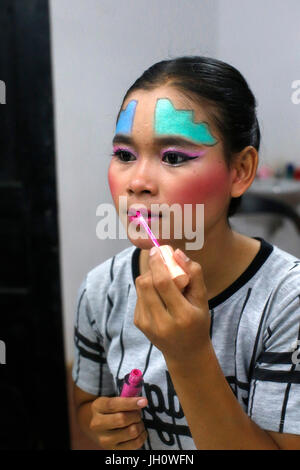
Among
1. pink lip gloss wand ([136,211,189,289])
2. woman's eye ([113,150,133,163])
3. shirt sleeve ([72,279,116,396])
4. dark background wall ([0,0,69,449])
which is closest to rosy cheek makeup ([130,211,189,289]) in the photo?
pink lip gloss wand ([136,211,189,289])

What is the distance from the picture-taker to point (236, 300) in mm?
553

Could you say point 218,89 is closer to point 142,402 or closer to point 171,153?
point 171,153

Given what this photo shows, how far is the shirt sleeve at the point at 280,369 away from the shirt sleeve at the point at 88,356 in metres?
0.22

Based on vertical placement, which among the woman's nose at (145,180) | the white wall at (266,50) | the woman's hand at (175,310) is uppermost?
the white wall at (266,50)

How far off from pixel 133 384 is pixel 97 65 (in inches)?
14.9

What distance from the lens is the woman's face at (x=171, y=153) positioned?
19.8 inches

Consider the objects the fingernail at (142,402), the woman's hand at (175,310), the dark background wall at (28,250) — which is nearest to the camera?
the woman's hand at (175,310)

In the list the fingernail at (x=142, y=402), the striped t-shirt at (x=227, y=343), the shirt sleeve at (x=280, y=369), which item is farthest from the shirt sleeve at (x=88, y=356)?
the shirt sleeve at (x=280, y=369)

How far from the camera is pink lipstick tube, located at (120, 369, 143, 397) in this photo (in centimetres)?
58

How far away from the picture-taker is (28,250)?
0.96 m

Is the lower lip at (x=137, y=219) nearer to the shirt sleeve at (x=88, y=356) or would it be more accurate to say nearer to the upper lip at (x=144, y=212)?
the upper lip at (x=144, y=212)

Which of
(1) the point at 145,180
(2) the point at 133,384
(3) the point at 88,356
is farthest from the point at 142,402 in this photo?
(1) the point at 145,180

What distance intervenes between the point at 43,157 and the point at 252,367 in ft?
1.58

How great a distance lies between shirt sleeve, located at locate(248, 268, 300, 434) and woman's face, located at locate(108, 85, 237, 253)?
0.42 feet
